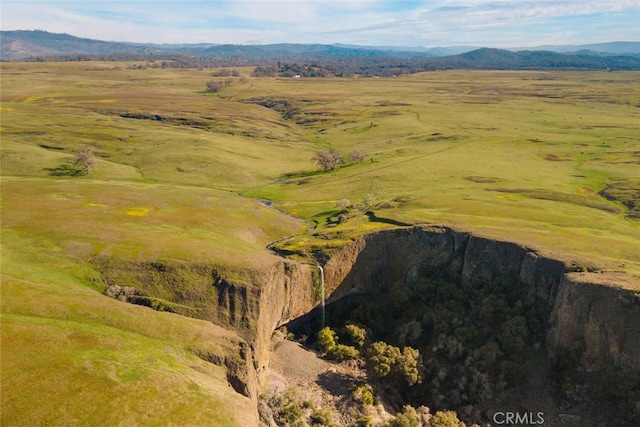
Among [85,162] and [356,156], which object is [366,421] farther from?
[85,162]

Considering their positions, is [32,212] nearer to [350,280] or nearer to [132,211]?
[132,211]

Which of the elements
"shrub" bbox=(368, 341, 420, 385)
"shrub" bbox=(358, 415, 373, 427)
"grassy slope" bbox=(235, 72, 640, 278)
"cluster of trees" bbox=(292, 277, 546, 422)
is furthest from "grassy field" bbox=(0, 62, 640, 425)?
"shrub" bbox=(368, 341, 420, 385)

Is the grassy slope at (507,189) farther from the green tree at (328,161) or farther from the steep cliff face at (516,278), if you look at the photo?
the green tree at (328,161)

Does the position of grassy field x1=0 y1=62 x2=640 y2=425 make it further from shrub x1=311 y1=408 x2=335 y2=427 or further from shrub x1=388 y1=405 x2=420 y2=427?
shrub x1=388 y1=405 x2=420 y2=427

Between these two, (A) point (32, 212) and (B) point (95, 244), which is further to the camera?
(A) point (32, 212)

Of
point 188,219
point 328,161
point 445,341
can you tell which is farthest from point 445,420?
point 328,161

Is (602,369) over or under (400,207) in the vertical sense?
under

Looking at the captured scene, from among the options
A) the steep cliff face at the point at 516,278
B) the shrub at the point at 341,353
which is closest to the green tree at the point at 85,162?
the steep cliff face at the point at 516,278

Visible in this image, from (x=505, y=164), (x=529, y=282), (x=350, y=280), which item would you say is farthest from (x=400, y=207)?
(x=505, y=164)
